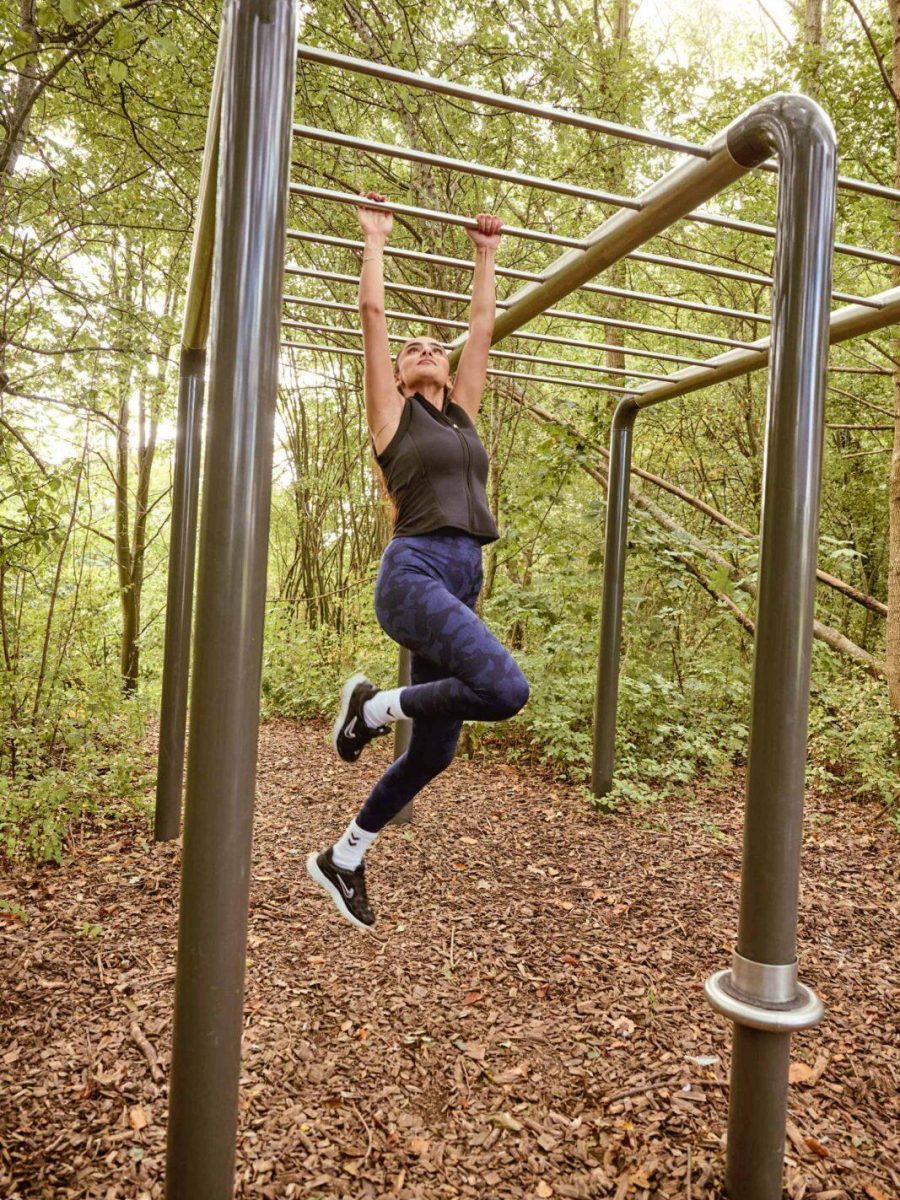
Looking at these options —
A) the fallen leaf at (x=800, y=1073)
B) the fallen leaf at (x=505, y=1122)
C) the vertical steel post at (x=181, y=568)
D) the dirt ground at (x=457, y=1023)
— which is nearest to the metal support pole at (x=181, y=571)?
the vertical steel post at (x=181, y=568)

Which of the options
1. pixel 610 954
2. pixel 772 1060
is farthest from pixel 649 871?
pixel 772 1060

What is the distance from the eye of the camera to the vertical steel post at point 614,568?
3.83 meters

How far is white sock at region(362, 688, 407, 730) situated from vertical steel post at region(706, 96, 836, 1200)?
988 mm

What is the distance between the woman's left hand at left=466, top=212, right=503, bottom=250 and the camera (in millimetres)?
1925

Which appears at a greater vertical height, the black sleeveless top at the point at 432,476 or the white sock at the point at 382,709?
the black sleeveless top at the point at 432,476

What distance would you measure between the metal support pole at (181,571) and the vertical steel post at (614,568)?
1918 millimetres

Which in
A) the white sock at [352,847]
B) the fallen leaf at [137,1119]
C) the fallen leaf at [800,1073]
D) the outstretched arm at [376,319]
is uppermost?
the outstretched arm at [376,319]

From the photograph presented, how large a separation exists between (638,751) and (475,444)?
312 cm

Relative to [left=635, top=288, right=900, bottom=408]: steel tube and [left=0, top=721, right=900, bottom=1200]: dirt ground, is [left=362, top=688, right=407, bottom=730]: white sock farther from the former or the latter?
[left=635, top=288, right=900, bottom=408]: steel tube

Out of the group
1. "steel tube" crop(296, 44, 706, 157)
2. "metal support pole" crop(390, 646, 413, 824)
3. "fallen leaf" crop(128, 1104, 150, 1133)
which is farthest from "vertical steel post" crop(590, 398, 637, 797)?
"fallen leaf" crop(128, 1104, 150, 1133)

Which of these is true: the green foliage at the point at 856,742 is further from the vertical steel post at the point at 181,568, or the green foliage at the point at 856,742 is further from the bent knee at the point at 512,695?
the vertical steel post at the point at 181,568

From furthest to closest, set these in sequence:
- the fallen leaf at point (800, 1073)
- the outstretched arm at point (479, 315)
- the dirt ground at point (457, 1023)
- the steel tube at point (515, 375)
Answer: the steel tube at point (515, 375), the outstretched arm at point (479, 315), the fallen leaf at point (800, 1073), the dirt ground at point (457, 1023)

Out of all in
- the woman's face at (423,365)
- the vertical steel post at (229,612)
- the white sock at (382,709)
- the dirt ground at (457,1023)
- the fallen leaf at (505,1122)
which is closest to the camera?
the vertical steel post at (229,612)

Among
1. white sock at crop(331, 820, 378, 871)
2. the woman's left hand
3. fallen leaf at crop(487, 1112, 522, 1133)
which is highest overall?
the woman's left hand
